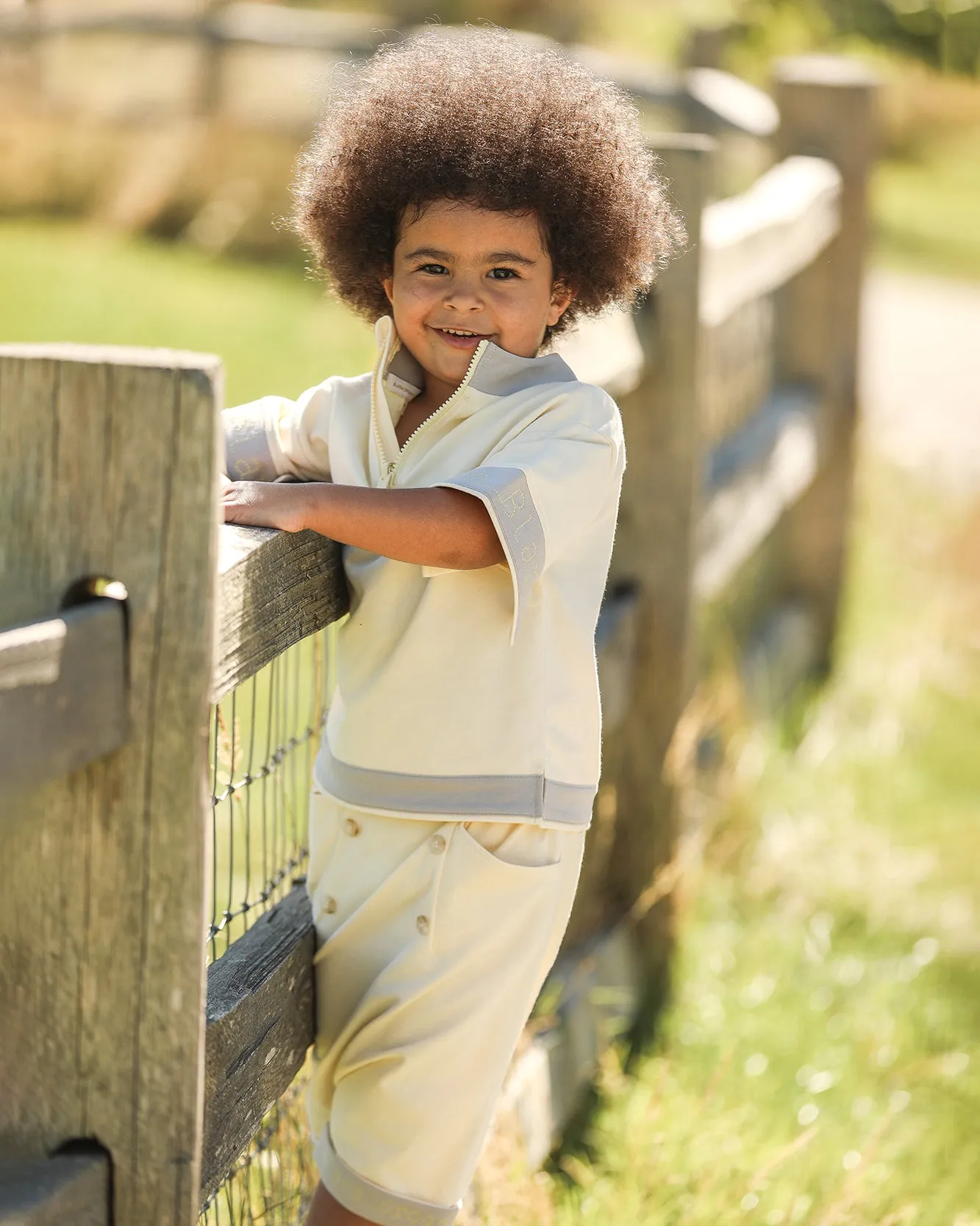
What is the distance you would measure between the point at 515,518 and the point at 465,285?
330 millimetres

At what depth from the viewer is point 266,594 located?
4.75 ft

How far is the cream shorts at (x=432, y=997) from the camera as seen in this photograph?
1.71 m

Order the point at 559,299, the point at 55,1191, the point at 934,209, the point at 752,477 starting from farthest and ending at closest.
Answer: the point at 934,209 → the point at 752,477 → the point at 559,299 → the point at 55,1191

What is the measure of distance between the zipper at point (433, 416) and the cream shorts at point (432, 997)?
37 centimetres

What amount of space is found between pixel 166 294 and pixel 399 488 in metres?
8.03

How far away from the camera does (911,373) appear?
10.5 metres

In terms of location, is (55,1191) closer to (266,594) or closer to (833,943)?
(266,594)

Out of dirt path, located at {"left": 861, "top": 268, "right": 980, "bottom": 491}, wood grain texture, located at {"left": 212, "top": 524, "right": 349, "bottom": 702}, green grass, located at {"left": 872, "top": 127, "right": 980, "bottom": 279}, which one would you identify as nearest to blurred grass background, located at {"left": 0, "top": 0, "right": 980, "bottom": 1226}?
dirt path, located at {"left": 861, "top": 268, "right": 980, "bottom": 491}

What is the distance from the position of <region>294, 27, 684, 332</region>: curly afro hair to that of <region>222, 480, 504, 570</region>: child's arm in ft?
1.37

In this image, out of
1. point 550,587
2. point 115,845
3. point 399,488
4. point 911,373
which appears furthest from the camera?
point 911,373

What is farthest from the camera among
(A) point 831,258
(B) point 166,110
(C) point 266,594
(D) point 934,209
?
(D) point 934,209

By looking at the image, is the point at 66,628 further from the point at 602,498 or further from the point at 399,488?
the point at 602,498

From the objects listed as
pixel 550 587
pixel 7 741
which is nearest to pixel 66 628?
pixel 7 741

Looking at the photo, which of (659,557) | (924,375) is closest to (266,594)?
(659,557)
